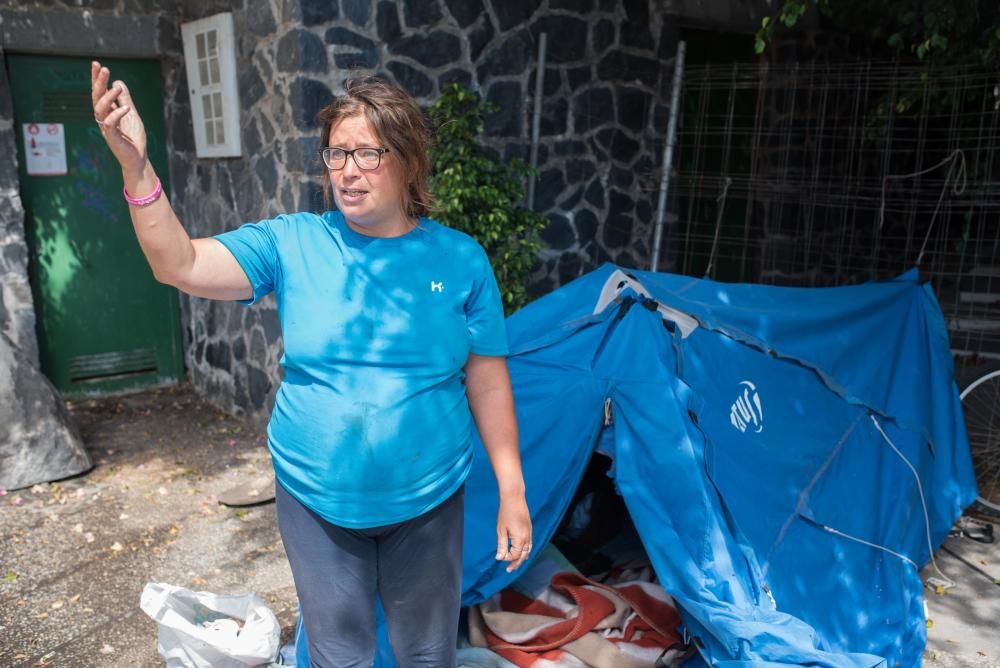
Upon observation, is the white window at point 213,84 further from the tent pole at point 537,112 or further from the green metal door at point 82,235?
the tent pole at point 537,112

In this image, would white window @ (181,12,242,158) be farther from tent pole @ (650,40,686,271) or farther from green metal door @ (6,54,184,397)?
tent pole @ (650,40,686,271)

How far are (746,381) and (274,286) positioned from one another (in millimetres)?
1894

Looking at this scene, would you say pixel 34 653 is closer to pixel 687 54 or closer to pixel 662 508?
pixel 662 508

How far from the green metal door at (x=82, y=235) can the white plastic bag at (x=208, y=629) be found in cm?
334

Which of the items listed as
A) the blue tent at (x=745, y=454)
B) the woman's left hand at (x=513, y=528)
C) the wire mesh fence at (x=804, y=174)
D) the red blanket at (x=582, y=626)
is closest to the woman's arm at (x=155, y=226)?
the woman's left hand at (x=513, y=528)

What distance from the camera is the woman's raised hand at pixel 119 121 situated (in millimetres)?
1461

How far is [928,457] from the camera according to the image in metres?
3.82

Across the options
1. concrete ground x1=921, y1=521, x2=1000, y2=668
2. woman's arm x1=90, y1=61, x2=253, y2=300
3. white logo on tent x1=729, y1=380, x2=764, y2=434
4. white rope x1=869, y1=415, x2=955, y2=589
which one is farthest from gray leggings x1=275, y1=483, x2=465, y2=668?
white rope x1=869, y1=415, x2=955, y2=589

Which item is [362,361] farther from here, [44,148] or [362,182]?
[44,148]

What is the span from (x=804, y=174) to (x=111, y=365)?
5279 millimetres

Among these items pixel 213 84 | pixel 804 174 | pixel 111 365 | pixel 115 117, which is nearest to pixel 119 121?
pixel 115 117

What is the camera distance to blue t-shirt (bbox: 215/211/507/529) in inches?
68.7

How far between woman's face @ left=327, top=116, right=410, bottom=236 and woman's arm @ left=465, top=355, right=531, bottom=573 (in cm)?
38

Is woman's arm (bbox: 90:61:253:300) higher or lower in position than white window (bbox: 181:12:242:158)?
lower
